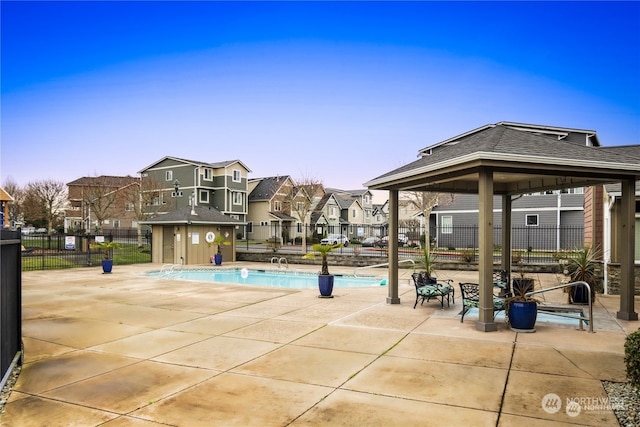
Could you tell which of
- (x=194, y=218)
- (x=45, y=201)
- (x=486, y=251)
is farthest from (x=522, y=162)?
(x=45, y=201)

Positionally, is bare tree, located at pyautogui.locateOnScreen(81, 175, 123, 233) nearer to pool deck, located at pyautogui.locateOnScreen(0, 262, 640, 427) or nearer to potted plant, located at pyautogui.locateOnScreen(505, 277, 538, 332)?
pool deck, located at pyautogui.locateOnScreen(0, 262, 640, 427)

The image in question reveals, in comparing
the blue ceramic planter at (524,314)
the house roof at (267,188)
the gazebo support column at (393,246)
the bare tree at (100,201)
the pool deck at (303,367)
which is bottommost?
the pool deck at (303,367)

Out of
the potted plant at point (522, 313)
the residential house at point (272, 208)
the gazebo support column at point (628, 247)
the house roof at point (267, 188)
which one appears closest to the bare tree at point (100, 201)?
the residential house at point (272, 208)

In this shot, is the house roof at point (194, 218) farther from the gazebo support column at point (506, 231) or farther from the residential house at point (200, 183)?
the residential house at point (200, 183)

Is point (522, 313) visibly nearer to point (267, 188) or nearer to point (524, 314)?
point (524, 314)

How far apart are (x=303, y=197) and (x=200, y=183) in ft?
41.8

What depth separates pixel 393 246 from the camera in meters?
11.4

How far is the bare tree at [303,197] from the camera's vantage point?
135 feet

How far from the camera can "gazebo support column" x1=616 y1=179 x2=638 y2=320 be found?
29.6 feet

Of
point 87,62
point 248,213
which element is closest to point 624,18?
point 87,62

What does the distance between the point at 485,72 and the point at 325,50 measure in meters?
7.68

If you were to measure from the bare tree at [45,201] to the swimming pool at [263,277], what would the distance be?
114 ft

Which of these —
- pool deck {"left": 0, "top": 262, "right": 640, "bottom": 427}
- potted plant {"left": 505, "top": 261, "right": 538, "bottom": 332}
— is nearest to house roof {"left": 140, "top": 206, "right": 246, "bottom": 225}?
pool deck {"left": 0, "top": 262, "right": 640, "bottom": 427}

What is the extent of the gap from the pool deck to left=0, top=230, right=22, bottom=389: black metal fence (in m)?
0.32
